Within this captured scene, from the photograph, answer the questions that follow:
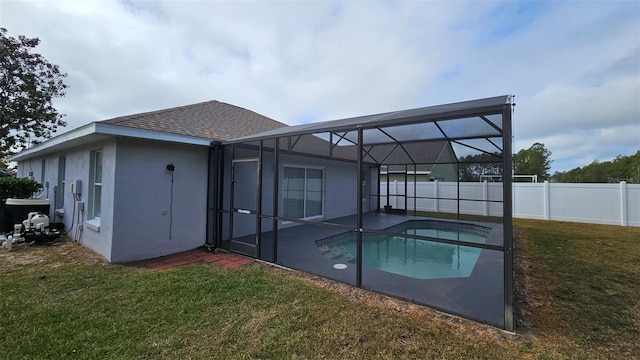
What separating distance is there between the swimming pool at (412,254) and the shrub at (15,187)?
972 centimetres

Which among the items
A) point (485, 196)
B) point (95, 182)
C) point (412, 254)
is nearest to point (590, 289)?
point (412, 254)

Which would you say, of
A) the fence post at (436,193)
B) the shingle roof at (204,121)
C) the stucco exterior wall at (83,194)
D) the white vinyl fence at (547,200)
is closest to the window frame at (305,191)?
the shingle roof at (204,121)

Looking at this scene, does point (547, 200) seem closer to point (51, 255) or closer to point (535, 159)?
point (51, 255)

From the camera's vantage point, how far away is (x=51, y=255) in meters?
5.63

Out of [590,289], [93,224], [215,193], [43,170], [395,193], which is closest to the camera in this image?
[590,289]

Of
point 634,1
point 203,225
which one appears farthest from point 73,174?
point 634,1

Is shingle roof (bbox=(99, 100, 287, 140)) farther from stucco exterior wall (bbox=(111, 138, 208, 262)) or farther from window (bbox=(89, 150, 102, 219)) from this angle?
window (bbox=(89, 150, 102, 219))

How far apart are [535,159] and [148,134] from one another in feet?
164

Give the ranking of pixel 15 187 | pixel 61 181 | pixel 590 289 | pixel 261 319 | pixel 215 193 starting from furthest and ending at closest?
1. pixel 15 187
2. pixel 61 181
3. pixel 215 193
4. pixel 590 289
5. pixel 261 319

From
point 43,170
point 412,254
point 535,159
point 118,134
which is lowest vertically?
point 412,254

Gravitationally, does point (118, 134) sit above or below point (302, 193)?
above

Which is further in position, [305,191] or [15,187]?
[305,191]

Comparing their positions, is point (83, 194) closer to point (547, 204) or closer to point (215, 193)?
point (215, 193)

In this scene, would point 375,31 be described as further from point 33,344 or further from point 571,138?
point 571,138
